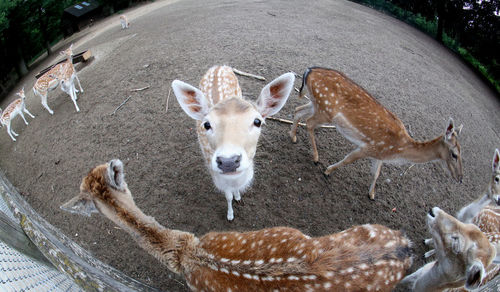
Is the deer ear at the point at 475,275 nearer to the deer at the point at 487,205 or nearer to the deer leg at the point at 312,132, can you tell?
the deer at the point at 487,205

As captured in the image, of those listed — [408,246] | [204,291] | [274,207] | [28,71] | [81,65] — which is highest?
[408,246]

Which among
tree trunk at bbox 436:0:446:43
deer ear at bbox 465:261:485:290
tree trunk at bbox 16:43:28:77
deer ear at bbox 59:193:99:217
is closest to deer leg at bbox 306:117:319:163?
deer ear at bbox 465:261:485:290

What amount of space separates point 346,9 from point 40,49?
1278 centimetres

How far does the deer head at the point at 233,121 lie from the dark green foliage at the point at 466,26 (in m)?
9.58

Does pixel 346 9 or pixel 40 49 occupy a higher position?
pixel 346 9

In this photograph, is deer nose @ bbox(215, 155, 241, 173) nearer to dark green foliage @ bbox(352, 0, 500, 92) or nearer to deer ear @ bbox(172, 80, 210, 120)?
deer ear @ bbox(172, 80, 210, 120)

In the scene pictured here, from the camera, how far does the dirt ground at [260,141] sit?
3.34 meters

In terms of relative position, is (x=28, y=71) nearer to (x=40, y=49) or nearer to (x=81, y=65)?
(x=40, y=49)

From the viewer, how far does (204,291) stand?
1834 millimetres

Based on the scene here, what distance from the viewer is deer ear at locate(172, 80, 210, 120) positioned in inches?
93.4

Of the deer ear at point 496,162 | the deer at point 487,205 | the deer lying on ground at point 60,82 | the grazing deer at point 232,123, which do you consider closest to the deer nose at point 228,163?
the grazing deer at point 232,123

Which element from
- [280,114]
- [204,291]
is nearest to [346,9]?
[280,114]

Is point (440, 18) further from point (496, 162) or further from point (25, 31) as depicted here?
point (25, 31)

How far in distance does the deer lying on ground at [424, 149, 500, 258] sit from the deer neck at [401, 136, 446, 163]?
526mm
